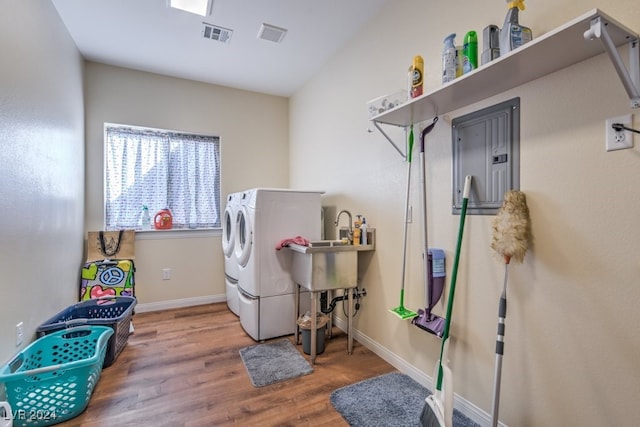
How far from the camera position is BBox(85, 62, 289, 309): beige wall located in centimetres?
307

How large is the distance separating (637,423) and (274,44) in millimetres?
3211

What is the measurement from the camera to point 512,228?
127 cm

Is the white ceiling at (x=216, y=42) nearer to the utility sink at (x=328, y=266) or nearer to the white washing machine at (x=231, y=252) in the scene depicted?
the white washing machine at (x=231, y=252)

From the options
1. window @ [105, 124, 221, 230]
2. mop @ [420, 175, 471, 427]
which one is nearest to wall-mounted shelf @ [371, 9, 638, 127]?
mop @ [420, 175, 471, 427]

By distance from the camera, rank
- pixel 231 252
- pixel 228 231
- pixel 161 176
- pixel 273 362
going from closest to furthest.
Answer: pixel 273 362 < pixel 231 252 < pixel 228 231 < pixel 161 176

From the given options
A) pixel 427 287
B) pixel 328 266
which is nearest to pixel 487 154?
pixel 427 287

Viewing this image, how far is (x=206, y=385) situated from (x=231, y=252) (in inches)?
56.1

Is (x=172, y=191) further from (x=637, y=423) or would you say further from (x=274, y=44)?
(x=637, y=423)

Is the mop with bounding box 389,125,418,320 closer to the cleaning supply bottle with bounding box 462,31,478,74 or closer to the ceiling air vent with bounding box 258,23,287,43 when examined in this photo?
the cleaning supply bottle with bounding box 462,31,478,74

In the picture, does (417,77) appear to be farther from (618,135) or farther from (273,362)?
(273,362)

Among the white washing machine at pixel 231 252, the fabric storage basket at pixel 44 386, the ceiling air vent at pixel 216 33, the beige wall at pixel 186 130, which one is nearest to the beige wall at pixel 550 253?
the ceiling air vent at pixel 216 33

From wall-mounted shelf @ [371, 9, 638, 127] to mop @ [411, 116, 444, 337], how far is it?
0.73 feet

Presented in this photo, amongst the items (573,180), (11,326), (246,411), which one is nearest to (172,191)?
(11,326)

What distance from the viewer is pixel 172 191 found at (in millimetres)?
Answer: 3490
